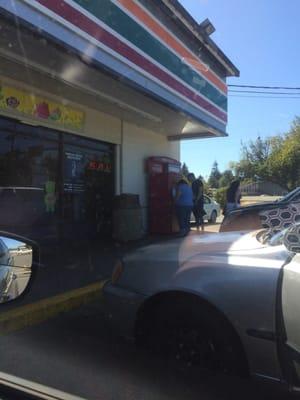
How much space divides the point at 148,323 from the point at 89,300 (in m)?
2.69

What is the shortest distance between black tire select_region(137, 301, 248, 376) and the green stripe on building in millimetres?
A: 4775

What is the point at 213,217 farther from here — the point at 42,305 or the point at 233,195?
the point at 42,305

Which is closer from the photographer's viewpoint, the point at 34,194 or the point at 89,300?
the point at 89,300

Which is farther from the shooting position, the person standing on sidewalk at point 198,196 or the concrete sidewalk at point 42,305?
the person standing on sidewalk at point 198,196

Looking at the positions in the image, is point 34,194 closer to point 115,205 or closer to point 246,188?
point 115,205

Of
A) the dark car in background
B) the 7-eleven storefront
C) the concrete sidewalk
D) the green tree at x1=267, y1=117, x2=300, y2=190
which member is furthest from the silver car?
the green tree at x1=267, y1=117, x2=300, y2=190

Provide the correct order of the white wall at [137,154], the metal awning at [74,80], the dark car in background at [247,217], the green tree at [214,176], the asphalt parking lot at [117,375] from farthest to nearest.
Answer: the green tree at [214,176]
the white wall at [137,154]
the dark car in background at [247,217]
the metal awning at [74,80]
the asphalt parking lot at [117,375]

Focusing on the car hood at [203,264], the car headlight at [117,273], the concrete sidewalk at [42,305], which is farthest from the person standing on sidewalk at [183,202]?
the car headlight at [117,273]

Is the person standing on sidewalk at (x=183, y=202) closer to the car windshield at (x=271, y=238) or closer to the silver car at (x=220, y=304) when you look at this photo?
the car windshield at (x=271, y=238)

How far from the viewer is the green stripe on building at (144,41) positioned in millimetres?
6910

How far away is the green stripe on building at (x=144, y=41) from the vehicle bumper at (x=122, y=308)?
4419 millimetres

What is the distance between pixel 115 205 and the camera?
36.1 ft

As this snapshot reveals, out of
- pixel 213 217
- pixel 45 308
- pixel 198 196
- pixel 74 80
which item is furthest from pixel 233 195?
pixel 213 217

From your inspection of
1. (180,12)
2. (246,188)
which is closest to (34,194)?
(180,12)
